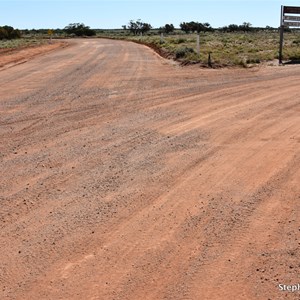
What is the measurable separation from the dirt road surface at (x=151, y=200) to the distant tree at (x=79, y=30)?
94194mm

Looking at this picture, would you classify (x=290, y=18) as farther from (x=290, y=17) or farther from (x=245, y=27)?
(x=245, y=27)

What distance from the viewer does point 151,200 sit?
5574mm

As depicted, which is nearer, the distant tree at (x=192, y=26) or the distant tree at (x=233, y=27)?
the distant tree at (x=192, y=26)

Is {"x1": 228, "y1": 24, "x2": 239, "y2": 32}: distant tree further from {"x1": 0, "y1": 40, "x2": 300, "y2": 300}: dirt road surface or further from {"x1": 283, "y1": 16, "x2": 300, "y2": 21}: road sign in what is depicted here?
{"x1": 0, "y1": 40, "x2": 300, "y2": 300}: dirt road surface

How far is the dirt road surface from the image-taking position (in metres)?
3.97

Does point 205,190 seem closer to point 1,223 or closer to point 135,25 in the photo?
point 1,223

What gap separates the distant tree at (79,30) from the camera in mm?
101000

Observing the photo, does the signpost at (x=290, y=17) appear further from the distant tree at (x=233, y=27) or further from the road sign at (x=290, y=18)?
the distant tree at (x=233, y=27)

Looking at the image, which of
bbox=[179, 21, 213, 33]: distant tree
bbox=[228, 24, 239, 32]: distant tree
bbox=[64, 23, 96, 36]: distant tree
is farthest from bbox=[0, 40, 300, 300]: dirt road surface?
bbox=[228, 24, 239, 32]: distant tree

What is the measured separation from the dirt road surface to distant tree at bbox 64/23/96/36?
94.2 metres

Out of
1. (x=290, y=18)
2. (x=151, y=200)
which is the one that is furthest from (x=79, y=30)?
(x=151, y=200)

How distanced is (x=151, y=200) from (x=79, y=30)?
10135cm

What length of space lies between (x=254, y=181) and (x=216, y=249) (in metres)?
1.90

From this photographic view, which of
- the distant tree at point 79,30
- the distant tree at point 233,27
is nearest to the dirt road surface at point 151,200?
the distant tree at point 79,30
